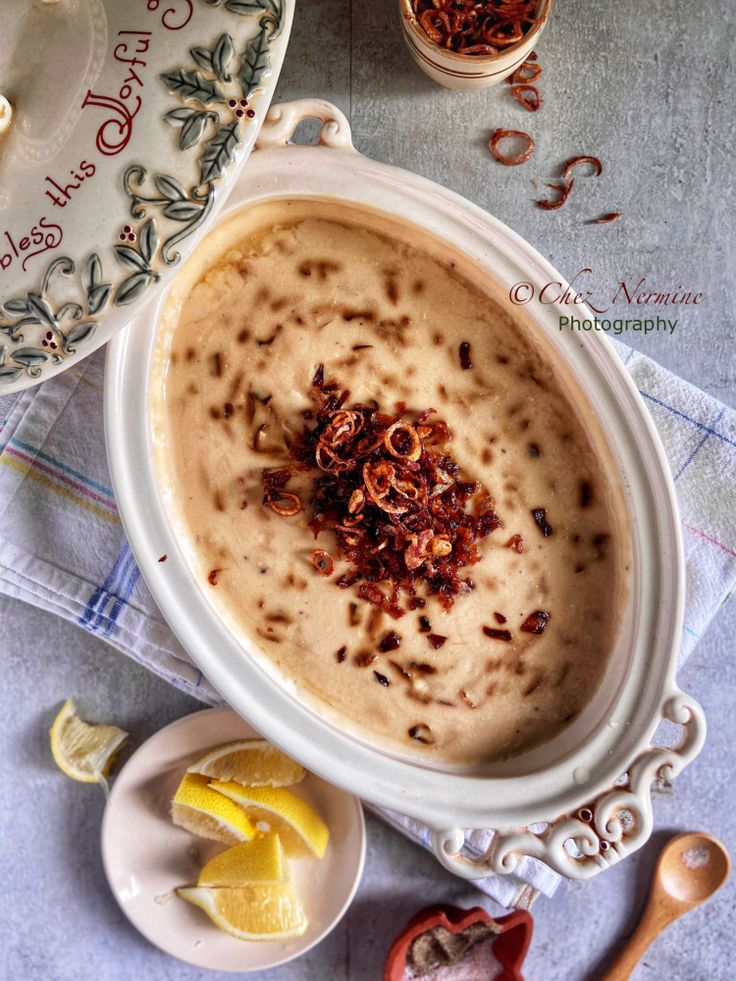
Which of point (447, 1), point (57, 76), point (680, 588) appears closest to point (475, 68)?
point (447, 1)

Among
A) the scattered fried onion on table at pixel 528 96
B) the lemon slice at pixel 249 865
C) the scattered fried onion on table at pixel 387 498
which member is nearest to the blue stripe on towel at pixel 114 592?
the scattered fried onion on table at pixel 387 498

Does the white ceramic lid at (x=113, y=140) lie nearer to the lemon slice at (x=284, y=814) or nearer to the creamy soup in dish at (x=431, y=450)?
the creamy soup in dish at (x=431, y=450)

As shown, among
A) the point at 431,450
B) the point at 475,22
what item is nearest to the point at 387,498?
the point at 431,450

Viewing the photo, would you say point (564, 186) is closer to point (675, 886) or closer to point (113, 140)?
point (113, 140)

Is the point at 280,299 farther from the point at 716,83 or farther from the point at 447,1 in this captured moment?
the point at 716,83

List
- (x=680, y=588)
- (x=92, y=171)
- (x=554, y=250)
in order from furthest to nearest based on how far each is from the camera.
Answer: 1. (x=554, y=250)
2. (x=680, y=588)
3. (x=92, y=171)

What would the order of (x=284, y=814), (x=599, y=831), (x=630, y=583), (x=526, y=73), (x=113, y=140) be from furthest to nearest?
1. (x=526, y=73)
2. (x=284, y=814)
3. (x=630, y=583)
4. (x=599, y=831)
5. (x=113, y=140)
